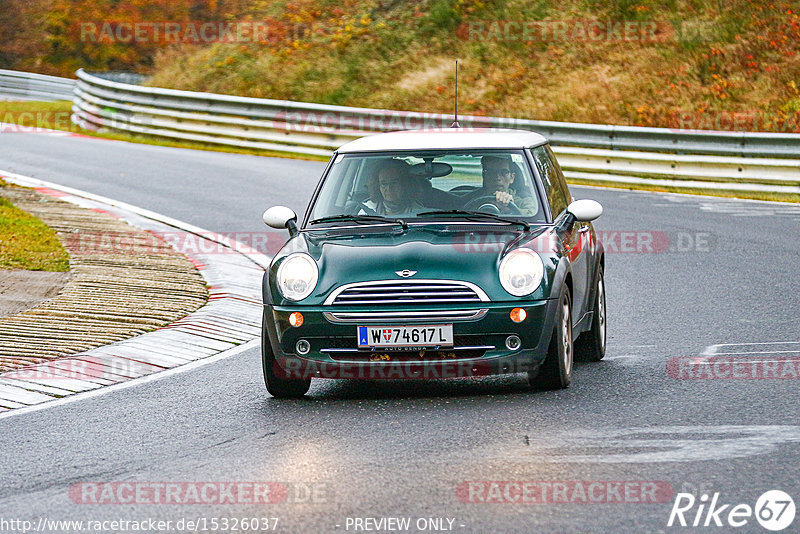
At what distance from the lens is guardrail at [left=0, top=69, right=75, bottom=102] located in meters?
38.5

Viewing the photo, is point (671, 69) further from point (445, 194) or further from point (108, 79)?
point (445, 194)

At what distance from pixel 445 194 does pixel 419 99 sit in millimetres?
21271

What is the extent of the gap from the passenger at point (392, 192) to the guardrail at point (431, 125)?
12.8m

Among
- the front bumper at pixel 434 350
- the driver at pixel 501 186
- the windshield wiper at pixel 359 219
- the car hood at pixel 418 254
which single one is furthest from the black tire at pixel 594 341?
the windshield wiper at pixel 359 219

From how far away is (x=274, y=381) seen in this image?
7.70 metres

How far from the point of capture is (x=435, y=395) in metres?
7.70

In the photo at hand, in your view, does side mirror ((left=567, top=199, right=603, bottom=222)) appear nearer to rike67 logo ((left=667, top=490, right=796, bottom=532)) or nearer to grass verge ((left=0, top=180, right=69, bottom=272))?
rike67 logo ((left=667, top=490, right=796, bottom=532))

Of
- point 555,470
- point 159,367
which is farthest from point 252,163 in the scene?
point 555,470

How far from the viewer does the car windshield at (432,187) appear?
8.27 metres

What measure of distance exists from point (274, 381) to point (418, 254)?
3.91 feet

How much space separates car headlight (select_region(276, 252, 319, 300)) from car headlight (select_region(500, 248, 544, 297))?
3.65 ft

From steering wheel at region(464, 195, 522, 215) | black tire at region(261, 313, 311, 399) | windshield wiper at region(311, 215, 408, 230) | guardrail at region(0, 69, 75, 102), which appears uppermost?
guardrail at region(0, 69, 75, 102)

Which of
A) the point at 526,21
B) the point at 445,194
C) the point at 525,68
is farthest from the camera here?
the point at 526,21

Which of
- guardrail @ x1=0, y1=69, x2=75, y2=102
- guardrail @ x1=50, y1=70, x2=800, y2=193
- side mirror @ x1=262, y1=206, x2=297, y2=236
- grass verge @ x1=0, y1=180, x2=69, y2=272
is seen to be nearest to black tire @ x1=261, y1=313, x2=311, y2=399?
side mirror @ x1=262, y1=206, x2=297, y2=236
